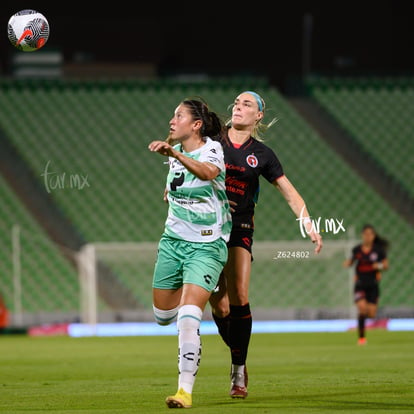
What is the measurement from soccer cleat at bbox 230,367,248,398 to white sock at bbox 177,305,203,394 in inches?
33.6

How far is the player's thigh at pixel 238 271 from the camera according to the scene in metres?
8.09

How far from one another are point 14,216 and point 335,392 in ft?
45.8

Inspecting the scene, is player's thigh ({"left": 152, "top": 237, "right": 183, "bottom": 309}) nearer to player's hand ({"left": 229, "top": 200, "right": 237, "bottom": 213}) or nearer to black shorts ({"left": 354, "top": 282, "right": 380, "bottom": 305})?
player's hand ({"left": 229, "top": 200, "right": 237, "bottom": 213})

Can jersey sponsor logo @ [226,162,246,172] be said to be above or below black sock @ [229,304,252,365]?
above

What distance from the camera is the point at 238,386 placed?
7.82 m

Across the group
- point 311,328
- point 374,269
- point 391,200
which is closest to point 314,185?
point 391,200

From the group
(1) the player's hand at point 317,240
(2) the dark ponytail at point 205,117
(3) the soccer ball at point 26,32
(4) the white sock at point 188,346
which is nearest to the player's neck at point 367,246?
(3) the soccer ball at point 26,32

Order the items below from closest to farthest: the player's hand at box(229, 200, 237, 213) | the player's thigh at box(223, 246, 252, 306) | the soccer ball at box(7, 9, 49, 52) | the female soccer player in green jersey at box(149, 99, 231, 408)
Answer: the female soccer player in green jersey at box(149, 99, 231, 408), the player's thigh at box(223, 246, 252, 306), the player's hand at box(229, 200, 237, 213), the soccer ball at box(7, 9, 49, 52)

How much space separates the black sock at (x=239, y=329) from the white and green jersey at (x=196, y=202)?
957 mm

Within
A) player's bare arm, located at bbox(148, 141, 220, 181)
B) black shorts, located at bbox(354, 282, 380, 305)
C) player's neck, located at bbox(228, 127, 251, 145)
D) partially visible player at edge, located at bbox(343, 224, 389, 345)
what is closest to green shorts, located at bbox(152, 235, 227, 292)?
player's bare arm, located at bbox(148, 141, 220, 181)

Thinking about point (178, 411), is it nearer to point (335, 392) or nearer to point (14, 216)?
point (335, 392)

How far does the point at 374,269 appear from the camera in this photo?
17.4 metres

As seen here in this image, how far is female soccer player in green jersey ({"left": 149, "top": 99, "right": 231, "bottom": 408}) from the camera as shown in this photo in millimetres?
7094

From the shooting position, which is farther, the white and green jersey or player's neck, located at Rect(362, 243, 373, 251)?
player's neck, located at Rect(362, 243, 373, 251)
